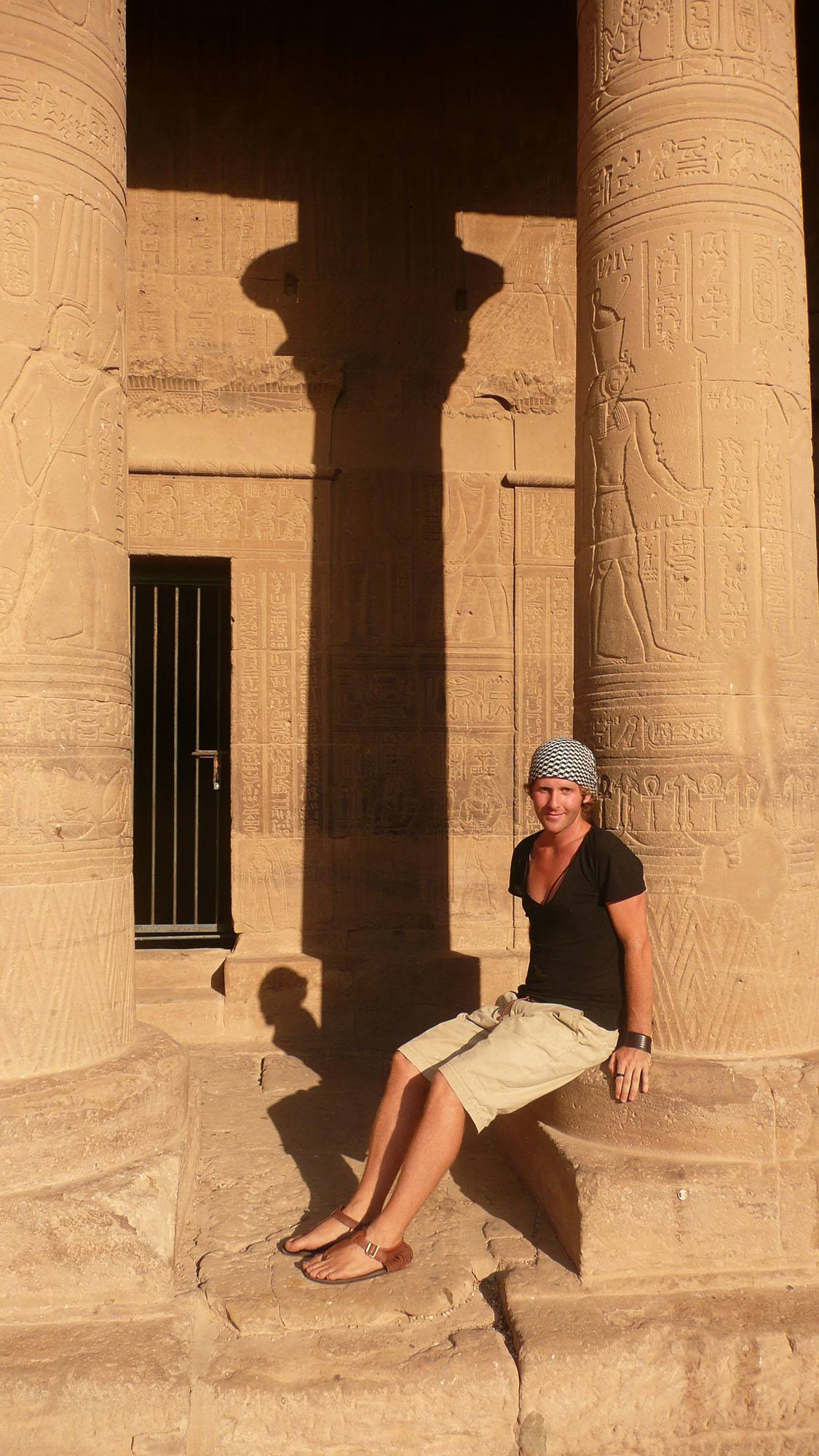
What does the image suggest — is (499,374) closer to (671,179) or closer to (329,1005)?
(671,179)

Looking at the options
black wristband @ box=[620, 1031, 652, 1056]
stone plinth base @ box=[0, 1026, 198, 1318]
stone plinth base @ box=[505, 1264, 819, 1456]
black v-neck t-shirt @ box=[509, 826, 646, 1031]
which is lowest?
stone plinth base @ box=[505, 1264, 819, 1456]

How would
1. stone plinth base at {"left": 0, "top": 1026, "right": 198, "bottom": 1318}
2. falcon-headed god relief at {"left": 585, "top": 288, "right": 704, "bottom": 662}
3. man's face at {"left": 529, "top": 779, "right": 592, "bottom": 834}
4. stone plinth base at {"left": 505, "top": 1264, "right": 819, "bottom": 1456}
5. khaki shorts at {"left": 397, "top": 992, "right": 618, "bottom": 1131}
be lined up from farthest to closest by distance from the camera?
falcon-headed god relief at {"left": 585, "top": 288, "right": 704, "bottom": 662} < man's face at {"left": 529, "top": 779, "right": 592, "bottom": 834} < khaki shorts at {"left": 397, "top": 992, "right": 618, "bottom": 1131} < stone plinth base at {"left": 0, "top": 1026, "right": 198, "bottom": 1318} < stone plinth base at {"left": 505, "top": 1264, "right": 819, "bottom": 1456}

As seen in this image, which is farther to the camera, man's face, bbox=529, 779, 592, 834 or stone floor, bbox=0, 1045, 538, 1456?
man's face, bbox=529, 779, 592, 834

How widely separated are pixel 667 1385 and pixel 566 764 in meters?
1.77

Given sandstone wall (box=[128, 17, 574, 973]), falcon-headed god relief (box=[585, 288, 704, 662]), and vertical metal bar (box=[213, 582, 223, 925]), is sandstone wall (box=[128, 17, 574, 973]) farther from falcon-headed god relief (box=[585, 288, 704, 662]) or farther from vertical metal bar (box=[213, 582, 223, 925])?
falcon-headed god relief (box=[585, 288, 704, 662])

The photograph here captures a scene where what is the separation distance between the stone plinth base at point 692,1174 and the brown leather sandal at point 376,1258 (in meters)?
0.51

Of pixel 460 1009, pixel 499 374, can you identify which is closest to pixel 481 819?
pixel 460 1009

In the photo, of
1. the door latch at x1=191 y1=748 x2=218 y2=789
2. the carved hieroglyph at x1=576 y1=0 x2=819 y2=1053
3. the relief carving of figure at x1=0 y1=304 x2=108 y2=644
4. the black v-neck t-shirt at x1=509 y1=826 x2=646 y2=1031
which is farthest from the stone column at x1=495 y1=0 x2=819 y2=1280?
the door latch at x1=191 y1=748 x2=218 y2=789

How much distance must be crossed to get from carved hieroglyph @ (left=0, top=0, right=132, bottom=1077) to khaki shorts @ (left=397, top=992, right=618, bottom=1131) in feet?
3.50

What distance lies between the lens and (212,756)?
6.84m

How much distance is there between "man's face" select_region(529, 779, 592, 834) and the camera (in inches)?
145

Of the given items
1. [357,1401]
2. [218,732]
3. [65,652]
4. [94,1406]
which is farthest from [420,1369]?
[218,732]

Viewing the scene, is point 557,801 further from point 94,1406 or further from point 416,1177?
point 94,1406

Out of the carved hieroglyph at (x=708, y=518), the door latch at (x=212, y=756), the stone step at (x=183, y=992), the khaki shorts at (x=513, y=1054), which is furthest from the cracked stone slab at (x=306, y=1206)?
the door latch at (x=212, y=756)
